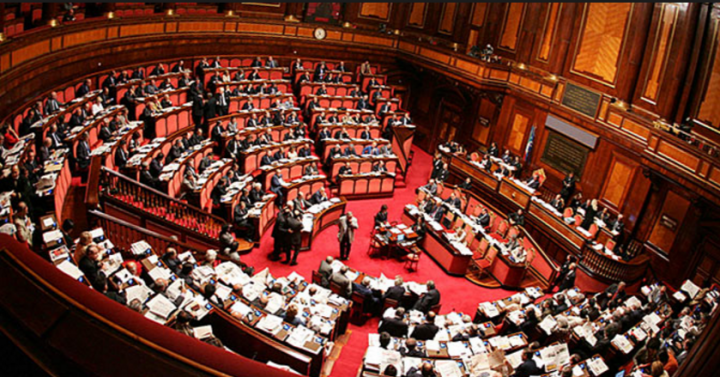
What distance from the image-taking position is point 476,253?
12.5 metres

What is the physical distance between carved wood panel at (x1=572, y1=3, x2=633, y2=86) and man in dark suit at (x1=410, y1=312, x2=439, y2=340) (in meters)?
9.47

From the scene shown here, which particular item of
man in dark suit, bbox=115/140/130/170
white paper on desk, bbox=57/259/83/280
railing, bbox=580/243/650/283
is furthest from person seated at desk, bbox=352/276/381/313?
railing, bbox=580/243/650/283

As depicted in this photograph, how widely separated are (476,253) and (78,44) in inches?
405

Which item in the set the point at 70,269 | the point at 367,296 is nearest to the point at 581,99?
the point at 367,296

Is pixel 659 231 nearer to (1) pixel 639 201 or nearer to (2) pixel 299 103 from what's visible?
(1) pixel 639 201

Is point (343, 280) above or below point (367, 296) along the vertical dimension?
above

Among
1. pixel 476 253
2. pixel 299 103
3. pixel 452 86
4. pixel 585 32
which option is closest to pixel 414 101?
pixel 452 86

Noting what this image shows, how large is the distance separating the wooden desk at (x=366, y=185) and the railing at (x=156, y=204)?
4.71 m

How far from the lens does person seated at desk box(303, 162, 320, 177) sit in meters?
13.6

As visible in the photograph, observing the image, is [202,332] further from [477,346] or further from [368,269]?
[368,269]

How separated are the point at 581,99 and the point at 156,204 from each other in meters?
11.5

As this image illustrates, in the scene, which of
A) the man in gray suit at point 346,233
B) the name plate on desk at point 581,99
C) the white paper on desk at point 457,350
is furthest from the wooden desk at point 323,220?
the name plate on desk at point 581,99

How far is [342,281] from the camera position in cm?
910

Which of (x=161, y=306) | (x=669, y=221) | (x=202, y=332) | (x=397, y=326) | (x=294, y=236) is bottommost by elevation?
(x=397, y=326)
